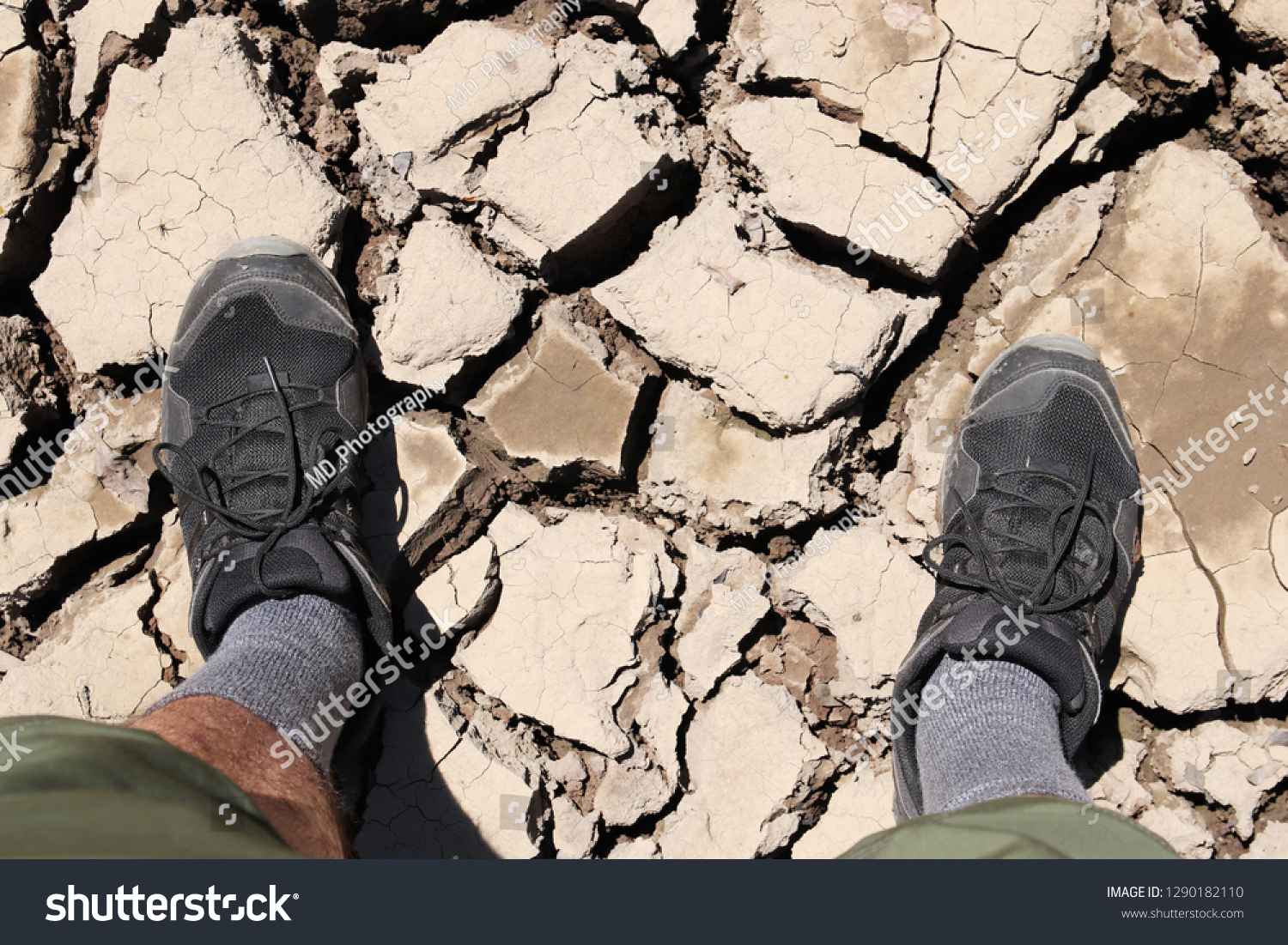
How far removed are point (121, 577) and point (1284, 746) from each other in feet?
9.53

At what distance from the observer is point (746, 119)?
1972mm

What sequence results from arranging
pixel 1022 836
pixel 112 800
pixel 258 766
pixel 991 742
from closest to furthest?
pixel 112 800, pixel 1022 836, pixel 258 766, pixel 991 742

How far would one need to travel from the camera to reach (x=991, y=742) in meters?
1.65

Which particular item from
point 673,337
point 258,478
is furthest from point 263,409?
point 673,337

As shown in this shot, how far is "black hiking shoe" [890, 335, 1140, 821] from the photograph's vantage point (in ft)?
6.07

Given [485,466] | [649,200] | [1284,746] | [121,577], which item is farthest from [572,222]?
[1284,746]

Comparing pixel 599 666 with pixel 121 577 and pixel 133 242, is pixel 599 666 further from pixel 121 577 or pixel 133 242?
pixel 133 242

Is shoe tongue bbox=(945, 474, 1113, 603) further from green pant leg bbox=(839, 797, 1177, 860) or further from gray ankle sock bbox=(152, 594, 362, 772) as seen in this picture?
gray ankle sock bbox=(152, 594, 362, 772)

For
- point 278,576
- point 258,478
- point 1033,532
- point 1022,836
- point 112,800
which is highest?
point 258,478

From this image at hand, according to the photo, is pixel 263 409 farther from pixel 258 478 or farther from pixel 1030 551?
pixel 1030 551

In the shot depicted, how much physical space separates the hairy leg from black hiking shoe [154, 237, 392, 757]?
0.37 m

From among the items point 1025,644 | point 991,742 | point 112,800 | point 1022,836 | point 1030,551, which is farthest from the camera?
point 1030,551

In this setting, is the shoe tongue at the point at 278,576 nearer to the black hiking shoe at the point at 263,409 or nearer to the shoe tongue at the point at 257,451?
the black hiking shoe at the point at 263,409

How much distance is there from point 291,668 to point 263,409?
67 centimetres
